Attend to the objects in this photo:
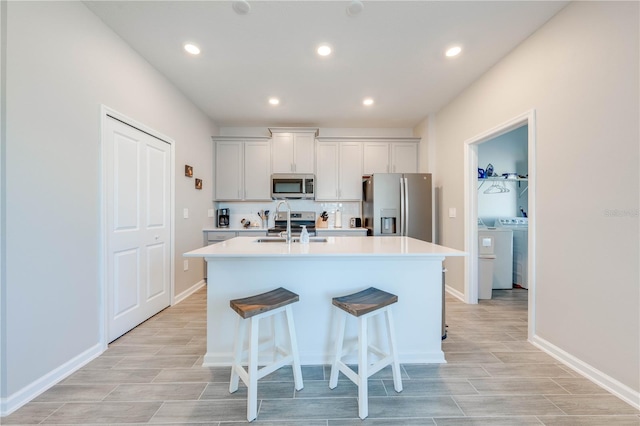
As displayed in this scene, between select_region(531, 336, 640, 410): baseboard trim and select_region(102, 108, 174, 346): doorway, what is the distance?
11.4ft

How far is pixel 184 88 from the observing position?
120 inches

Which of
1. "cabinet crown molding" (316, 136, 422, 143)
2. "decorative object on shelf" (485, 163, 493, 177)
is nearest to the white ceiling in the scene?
"cabinet crown molding" (316, 136, 422, 143)

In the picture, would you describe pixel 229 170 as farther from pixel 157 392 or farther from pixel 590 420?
pixel 590 420

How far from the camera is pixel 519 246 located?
12.1 feet

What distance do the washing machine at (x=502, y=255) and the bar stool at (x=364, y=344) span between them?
8.37 feet

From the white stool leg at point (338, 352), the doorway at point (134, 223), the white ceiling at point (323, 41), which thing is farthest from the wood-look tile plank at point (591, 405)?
the doorway at point (134, 223)

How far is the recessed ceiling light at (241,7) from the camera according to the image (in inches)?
69.9

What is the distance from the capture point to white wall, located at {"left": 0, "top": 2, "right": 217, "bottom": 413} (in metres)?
1.40

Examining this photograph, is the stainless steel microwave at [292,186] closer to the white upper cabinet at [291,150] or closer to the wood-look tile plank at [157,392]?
the white upper cabinet at [291,150]

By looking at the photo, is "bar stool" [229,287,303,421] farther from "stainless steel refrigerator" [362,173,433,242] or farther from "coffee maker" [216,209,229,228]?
"coffee maker" [216,209,229,228]

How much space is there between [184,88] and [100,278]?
7.54ft

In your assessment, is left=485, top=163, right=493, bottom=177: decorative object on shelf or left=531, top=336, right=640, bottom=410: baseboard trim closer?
left=531, top=336, right=640, bottom=410: baseboard trim

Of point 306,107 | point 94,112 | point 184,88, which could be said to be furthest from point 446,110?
point 94,112

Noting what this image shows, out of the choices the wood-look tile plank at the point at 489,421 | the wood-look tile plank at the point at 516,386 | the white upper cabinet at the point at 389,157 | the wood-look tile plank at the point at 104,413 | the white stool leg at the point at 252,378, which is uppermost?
the white upper cabinet at the point at 389,157
